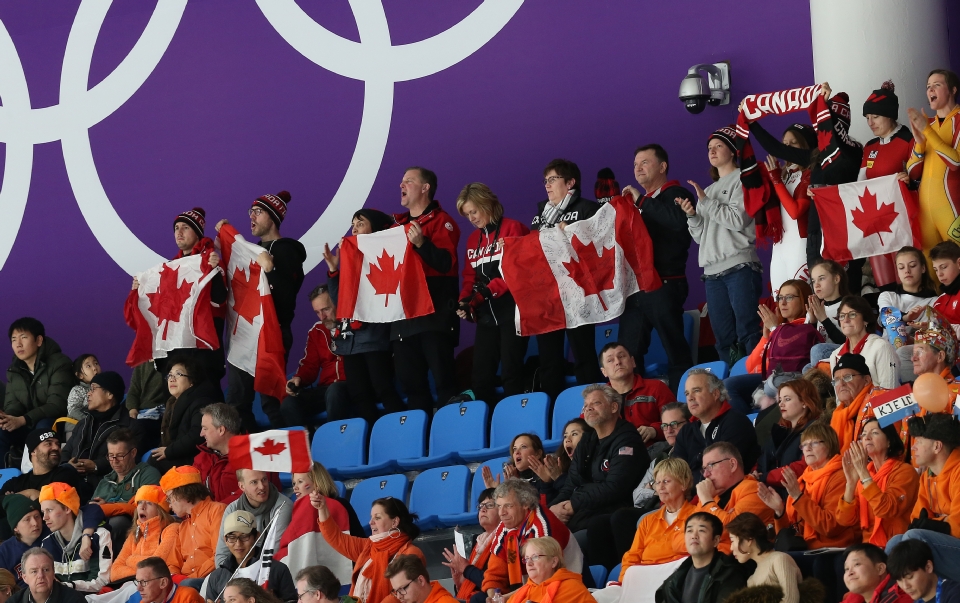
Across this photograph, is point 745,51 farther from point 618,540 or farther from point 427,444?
point 618,540

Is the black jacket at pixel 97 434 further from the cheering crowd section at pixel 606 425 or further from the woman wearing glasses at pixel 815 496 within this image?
the woman wearing glasses at pixel 815 496

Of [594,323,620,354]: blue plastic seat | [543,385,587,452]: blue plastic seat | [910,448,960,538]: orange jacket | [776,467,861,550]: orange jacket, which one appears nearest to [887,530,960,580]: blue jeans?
[910,448,960,538]: orange jacket

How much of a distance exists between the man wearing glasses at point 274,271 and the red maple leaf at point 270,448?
264cm

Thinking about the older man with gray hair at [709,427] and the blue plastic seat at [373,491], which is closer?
the older man with gray hair at [709,427]

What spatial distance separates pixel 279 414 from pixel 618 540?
3.80m

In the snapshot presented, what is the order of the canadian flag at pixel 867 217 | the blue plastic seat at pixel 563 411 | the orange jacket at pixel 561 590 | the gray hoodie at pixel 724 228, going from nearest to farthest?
the orange jacket at pixel 561 590 → the canadian flag at pixel 867 217 → the blue plastic seat at pixel 563 411 → the gray hoodie at pixel 724 228

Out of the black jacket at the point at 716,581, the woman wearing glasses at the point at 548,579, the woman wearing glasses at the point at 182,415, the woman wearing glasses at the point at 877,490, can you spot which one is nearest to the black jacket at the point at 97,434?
the woman wearing glasses at the point at 182,415

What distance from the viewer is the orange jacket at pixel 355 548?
7.34 metres

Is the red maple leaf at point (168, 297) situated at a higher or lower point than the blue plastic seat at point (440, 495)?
higher

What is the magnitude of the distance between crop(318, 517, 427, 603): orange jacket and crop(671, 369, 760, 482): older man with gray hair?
141 cm

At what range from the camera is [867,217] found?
8.51 m

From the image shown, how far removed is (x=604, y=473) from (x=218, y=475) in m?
2.60

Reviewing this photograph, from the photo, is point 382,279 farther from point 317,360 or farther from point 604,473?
point 604,473

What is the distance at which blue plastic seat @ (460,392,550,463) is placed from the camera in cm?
870
